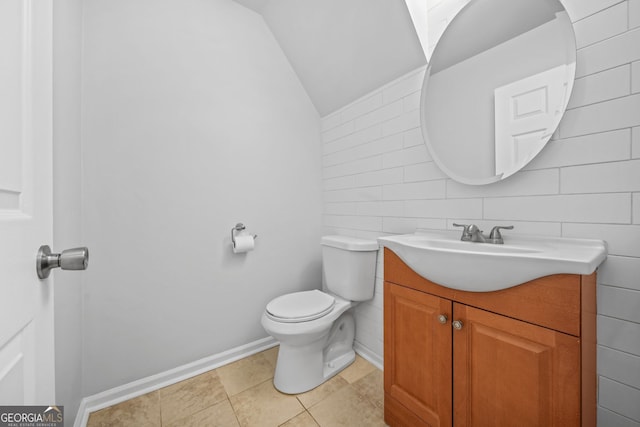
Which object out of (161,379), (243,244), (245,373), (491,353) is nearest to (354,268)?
(243,244)

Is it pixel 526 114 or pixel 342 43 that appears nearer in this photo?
pixel 526 114

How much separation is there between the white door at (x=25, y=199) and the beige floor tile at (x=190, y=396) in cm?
99

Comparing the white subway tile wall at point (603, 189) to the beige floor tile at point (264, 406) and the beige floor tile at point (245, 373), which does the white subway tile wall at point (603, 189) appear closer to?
the beige floor tile at point (264, 406)

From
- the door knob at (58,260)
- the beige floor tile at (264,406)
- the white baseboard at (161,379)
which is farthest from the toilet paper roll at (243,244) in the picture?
the door knob at (58,260)

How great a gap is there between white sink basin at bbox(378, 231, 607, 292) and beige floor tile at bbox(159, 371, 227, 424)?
1.25 m

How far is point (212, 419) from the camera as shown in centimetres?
124

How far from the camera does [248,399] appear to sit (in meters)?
1.37

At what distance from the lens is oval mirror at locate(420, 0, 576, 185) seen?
0.96 metres

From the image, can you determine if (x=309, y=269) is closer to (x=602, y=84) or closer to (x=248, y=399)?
(x=248, y=399)

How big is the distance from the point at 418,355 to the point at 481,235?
1.86ft

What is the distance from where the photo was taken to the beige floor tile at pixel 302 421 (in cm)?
120

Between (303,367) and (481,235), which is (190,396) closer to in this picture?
(303,367)

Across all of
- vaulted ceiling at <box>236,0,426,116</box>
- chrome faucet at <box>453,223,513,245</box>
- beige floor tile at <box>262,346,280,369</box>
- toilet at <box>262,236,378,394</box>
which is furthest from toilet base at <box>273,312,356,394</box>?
vaulted ceiling at <box>236,0,426,116</box>

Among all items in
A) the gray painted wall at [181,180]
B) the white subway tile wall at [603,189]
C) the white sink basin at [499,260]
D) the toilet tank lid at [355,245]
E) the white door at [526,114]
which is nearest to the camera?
the white sink basin at [499,260]
